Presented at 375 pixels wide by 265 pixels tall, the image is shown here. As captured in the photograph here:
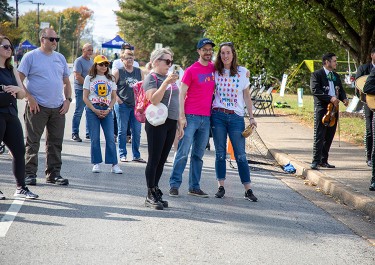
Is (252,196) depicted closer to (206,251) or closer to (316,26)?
(206,251)

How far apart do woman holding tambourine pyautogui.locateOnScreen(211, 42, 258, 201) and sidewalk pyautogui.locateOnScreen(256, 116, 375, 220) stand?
1.36 m

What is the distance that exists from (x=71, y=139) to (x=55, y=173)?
580 cm

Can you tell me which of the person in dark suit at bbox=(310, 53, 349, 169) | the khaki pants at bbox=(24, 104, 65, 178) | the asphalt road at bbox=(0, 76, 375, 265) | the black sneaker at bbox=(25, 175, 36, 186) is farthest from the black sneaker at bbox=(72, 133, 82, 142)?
the black sneaker at bbox=(25, 175, 36, 186)

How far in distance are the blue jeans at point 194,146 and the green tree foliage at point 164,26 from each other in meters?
56.1

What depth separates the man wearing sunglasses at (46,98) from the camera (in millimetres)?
9531

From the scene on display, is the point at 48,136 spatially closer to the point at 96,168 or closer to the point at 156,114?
the point at 96,168

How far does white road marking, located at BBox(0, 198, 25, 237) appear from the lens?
7023 mm

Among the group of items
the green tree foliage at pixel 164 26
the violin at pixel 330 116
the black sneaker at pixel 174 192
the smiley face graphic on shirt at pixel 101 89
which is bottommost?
the black sneaker at pixel 174 192

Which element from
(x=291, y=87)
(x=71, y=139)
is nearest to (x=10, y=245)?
(x=71, y=139)

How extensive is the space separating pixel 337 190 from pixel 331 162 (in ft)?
10.1

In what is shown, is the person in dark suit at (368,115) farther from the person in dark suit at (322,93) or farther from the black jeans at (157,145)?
the black jeans at (157,145)

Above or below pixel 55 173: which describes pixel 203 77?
above

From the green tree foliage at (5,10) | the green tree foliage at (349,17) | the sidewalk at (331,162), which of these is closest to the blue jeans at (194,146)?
the sidewalk at (331,162)

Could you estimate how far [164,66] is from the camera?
27.2ft
